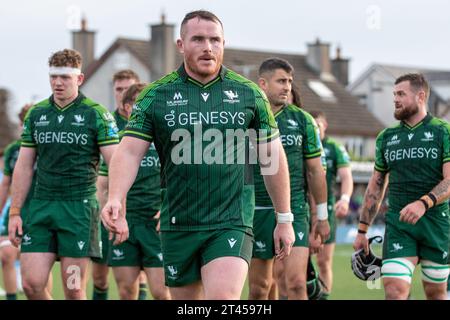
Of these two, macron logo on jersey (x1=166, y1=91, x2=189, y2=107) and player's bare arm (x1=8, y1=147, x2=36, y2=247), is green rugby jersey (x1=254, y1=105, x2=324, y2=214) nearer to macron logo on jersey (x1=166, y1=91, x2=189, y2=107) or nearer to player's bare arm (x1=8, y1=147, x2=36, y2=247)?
player's bare arm (x1=8, y1=147, x2=36, y2=247)

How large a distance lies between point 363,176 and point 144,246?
3907 centimetres

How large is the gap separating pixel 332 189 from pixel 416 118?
532cm

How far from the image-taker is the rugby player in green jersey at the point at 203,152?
7.98m

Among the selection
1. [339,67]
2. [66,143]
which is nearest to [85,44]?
[339,67]

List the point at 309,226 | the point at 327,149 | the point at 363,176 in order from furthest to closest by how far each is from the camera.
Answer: the point at 363,176, the point at 327,149, the point at 309,226

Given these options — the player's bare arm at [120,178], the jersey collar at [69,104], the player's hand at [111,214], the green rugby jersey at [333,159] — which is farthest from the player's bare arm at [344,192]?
the player's hand at [111,214]

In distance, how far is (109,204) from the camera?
7.61m

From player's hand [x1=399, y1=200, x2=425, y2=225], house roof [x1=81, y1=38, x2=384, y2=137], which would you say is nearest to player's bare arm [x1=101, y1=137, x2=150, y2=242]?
player's hand [x1=399, y1=200, x2=425, y2=225]

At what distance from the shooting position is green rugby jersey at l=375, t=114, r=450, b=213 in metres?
11.1

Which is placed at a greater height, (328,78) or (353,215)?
(328,78)

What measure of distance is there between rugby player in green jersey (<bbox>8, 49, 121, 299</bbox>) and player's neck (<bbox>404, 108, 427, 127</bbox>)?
9.19 feet

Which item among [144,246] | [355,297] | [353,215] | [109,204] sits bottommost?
[353,215]

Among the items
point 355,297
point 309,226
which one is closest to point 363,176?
point 355,297
